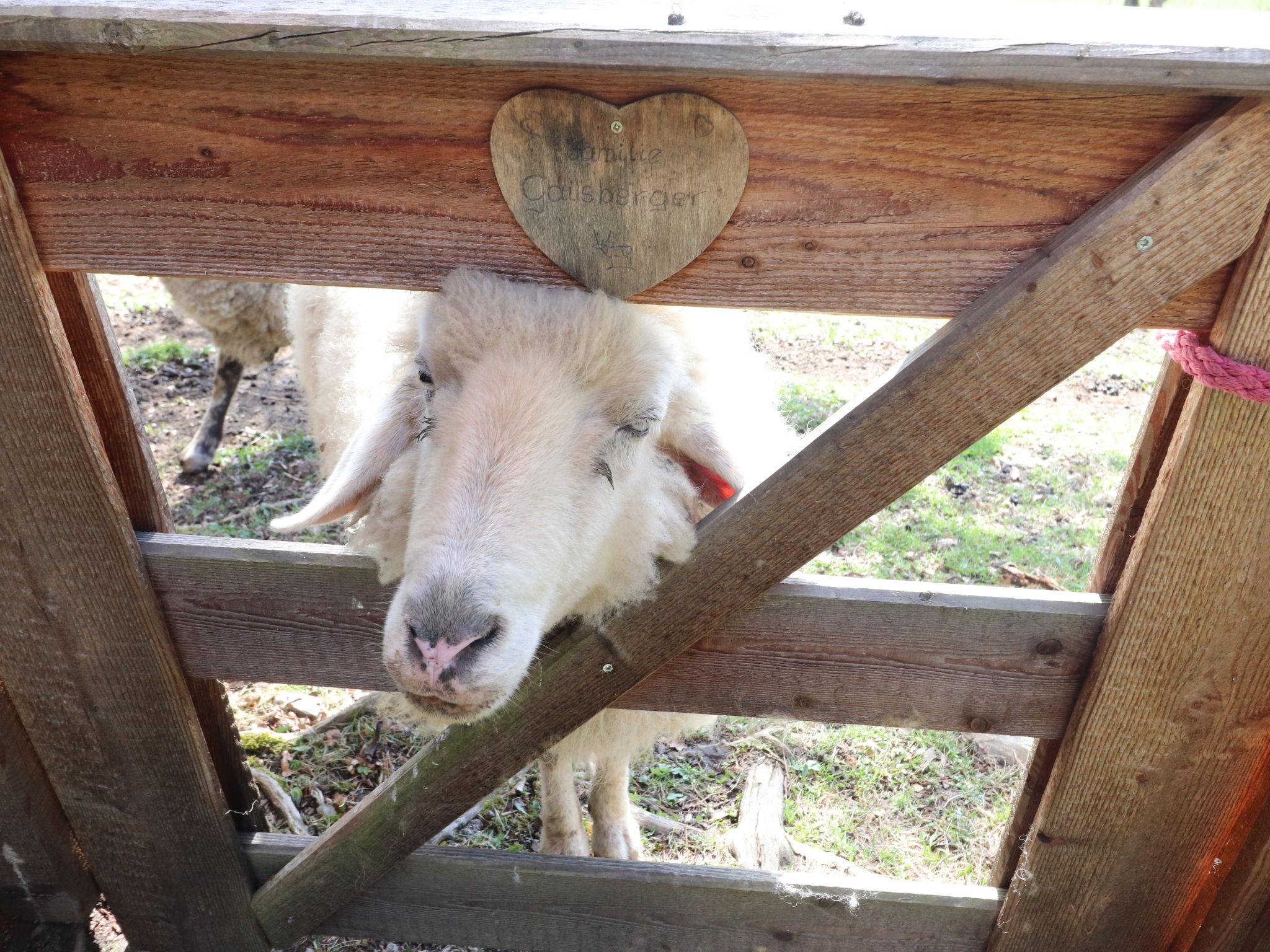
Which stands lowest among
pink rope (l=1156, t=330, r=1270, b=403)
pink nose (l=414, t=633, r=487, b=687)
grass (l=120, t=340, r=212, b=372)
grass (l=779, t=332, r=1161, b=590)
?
pink nose (l=414, t=633, r=487, b=687)

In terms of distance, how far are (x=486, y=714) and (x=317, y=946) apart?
150 cm

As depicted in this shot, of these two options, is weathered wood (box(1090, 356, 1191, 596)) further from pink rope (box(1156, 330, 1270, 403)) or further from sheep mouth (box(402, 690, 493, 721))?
sheep mouth (box(402, 690, 493, 721))

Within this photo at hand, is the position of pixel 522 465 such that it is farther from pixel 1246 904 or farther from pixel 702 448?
pixel 1246 904

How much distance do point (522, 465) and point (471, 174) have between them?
50cm

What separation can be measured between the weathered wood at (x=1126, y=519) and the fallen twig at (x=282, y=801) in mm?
2174

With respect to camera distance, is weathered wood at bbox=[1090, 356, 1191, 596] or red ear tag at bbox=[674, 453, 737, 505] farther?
red ear tag at bbox=[674, 453, 737, 505]

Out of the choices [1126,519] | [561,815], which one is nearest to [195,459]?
[561,815]

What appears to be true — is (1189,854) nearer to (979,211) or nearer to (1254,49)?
(979,211)

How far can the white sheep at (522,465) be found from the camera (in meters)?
1.59

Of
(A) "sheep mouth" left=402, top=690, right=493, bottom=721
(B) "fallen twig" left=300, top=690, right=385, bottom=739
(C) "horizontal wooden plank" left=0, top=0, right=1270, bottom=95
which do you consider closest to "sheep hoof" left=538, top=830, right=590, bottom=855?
(B) "fallen twig" left=300, top=690, right=385, bottom=739

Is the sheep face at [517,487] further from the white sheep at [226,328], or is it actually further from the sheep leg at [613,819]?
the white sheep at [226,328]

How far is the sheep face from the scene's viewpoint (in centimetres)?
158

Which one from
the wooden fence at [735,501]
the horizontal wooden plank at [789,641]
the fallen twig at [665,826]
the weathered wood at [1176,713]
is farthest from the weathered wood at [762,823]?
the horizontal wooden plank at [789,641]

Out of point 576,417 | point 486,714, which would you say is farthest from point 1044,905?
point 576,417
